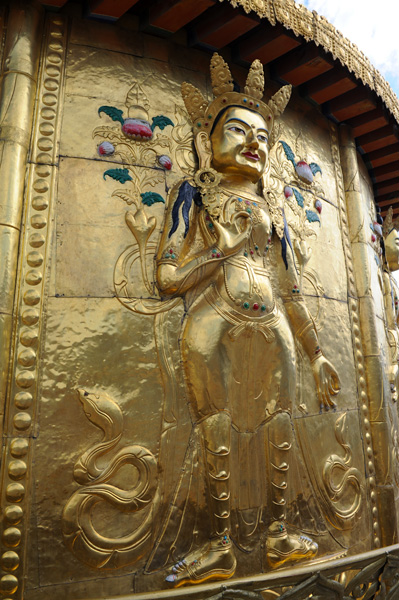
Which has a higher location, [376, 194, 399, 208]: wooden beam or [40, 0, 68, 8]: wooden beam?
[40, 0, 68, 8]: wooden beam

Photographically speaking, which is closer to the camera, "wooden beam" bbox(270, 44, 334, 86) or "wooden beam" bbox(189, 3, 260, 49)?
"wooden beam" bbox(189, 3, 260, 49)

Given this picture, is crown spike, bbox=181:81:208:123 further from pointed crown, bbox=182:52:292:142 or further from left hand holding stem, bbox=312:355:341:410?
left hand holding stem, bbox=312:355:341:410

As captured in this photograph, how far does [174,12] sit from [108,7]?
58 cm

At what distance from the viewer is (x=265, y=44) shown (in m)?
4.64

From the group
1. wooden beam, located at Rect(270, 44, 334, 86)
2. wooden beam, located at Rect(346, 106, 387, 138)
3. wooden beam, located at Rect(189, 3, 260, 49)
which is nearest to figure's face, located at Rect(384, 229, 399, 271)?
wooden beam, located at Rect(346, 106, 387, 138)

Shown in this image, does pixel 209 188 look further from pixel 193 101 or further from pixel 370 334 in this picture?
pixel 370 334

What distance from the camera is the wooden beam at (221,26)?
4.31 metres

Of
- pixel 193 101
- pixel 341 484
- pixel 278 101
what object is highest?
pixel 278 101

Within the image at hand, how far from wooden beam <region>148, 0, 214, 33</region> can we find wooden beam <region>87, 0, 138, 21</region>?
227mm

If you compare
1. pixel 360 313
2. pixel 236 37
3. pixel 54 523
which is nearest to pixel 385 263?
pixel 360 313

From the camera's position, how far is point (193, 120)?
4.34 metres

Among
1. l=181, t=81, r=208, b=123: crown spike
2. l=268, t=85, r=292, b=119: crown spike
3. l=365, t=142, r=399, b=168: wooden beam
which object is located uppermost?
l=365, t=142, r=399, b=168: wooden beam

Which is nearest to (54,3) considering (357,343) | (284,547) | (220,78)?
(220,78)

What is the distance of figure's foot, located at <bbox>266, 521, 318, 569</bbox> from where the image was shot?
371 cm
